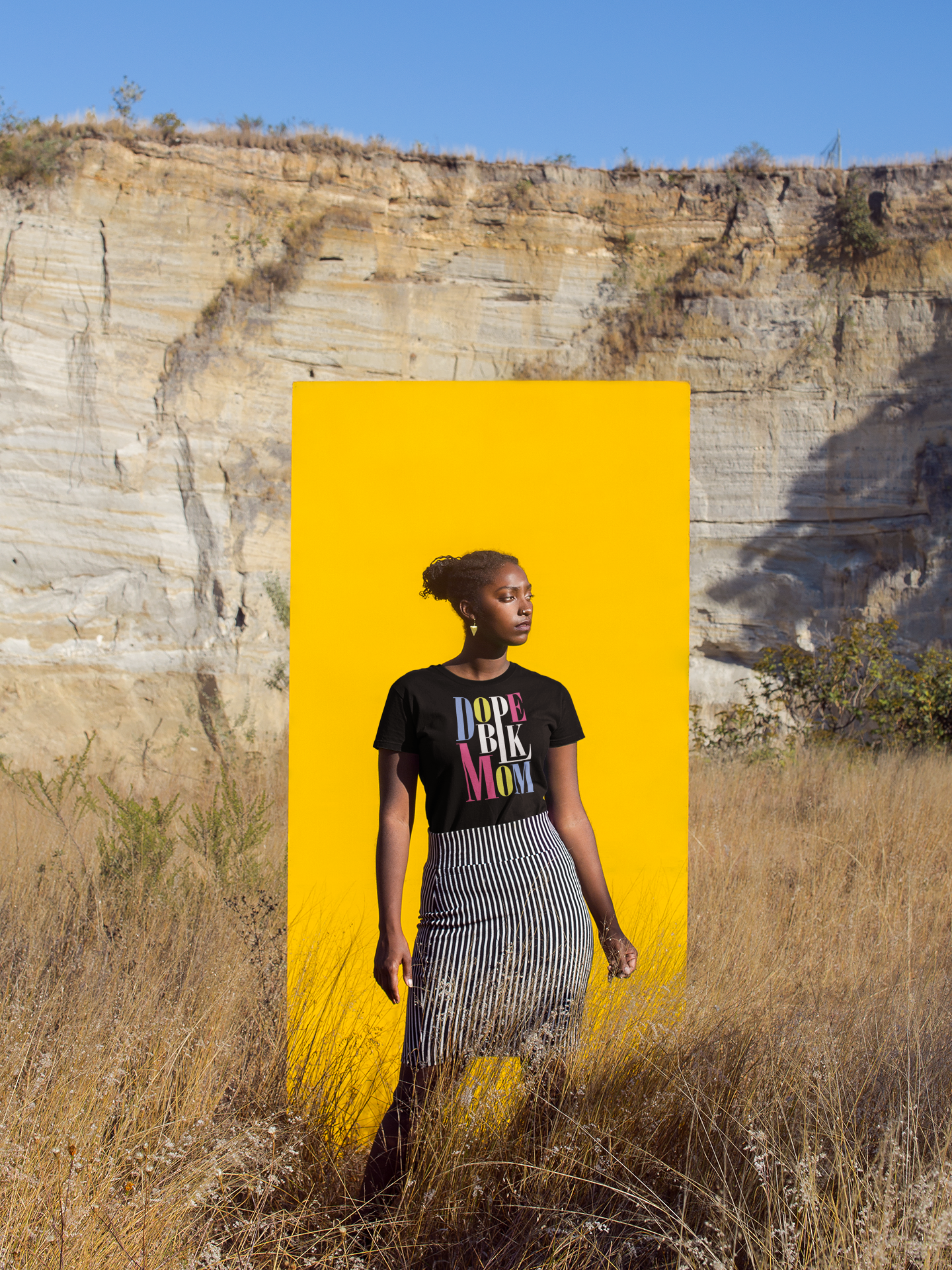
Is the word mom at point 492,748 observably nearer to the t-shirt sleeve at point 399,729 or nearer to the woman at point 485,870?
the woman at point 485,870

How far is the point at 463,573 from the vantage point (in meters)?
2.51

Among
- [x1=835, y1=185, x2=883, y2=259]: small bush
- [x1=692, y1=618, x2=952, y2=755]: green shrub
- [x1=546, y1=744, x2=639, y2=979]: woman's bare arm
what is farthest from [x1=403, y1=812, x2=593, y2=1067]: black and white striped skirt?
[x1=835, y1=185, x2=883, y2=259]: small bush

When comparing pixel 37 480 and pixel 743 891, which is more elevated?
pixel 37 480

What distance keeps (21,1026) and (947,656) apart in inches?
393

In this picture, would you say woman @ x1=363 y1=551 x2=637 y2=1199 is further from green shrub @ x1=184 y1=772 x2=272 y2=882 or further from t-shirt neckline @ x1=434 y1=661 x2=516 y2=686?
green shrub @ x1=184 y1=772 x2=272 y2=882

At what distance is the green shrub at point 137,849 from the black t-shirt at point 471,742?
2.33 m

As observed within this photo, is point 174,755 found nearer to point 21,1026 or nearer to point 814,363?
point 21,1026

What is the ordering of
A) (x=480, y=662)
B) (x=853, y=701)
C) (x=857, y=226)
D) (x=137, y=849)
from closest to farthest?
(x=480, y=662), (x=137, y=849), (x=853, y=701), (x=857, y=226)

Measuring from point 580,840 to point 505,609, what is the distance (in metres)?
0.66

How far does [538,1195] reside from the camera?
2.17m

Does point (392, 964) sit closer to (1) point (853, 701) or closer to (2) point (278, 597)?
(1) point (853, 701)

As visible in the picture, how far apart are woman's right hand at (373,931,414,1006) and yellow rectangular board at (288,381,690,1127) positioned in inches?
14.9

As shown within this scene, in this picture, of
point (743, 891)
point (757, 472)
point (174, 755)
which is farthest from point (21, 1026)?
point (757, 472)

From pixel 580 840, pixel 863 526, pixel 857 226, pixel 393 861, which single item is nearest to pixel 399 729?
pixel 393 861
